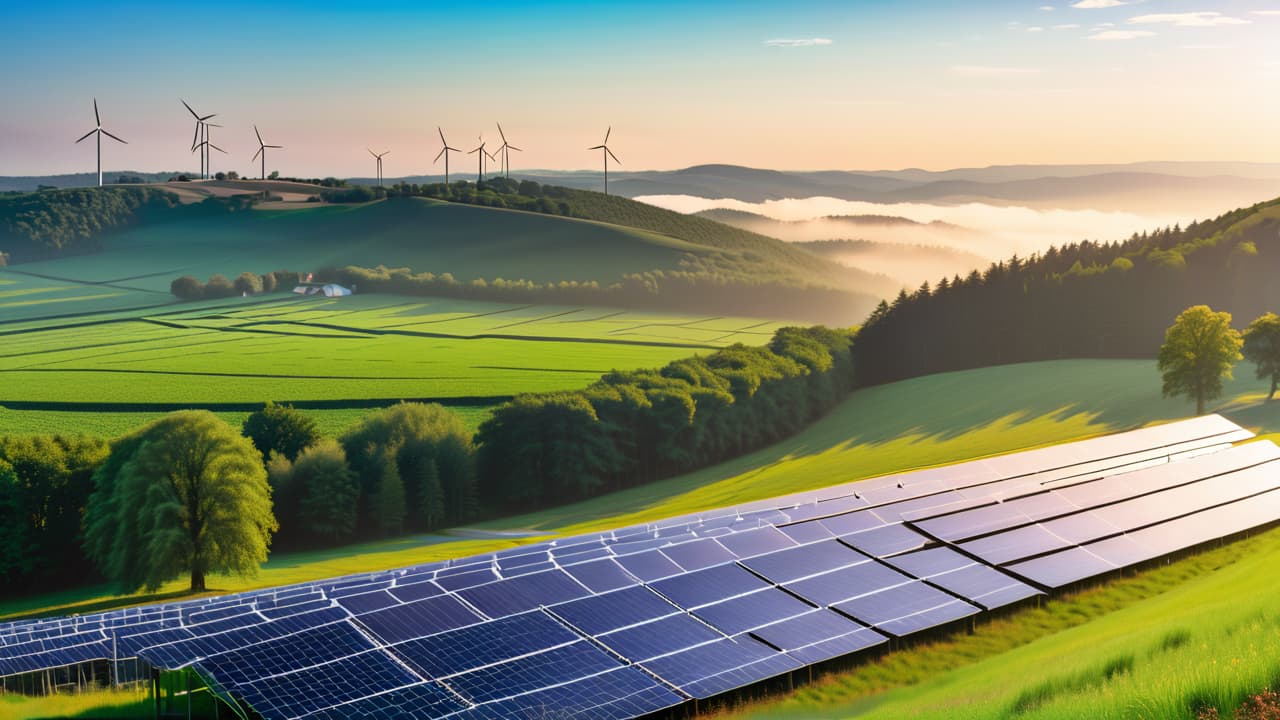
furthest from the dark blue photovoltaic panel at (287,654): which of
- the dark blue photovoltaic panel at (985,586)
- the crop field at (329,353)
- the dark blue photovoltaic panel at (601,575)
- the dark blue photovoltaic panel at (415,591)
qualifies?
the crop field at (329,353)

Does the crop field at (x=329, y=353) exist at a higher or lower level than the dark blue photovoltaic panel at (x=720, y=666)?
lower

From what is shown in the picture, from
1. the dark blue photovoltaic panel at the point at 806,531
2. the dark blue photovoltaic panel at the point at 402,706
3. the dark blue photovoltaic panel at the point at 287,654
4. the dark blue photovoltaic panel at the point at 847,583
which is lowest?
the dark blue photovoltaic panel at the point at 402,706

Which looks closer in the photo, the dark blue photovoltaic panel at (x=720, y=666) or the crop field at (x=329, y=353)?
the dark blue photovoltaic panel at (x=720, y=666)

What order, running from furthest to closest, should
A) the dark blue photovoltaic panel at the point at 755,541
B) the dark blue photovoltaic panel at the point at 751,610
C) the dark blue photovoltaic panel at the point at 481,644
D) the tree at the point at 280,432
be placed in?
the tree at the point at 280,432 → the dark blue photovoltaic panel at the point at 755,541 → the dark blue photovoltaic panel at the point at 751,610 → the dark blue photovoltaic panel at the point at 481,644

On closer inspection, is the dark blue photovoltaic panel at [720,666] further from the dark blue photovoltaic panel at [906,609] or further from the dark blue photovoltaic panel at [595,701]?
the dark blue photovoltaic panel at [906,609]

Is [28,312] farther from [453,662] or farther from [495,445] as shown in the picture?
[453,662]

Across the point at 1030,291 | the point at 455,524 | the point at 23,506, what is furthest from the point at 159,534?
the point at 1030,291
